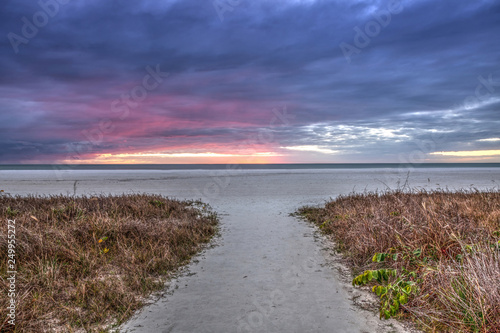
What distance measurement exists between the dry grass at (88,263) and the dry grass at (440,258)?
4.10m

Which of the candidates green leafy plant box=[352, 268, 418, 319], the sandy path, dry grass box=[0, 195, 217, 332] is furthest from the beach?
dry grass box=[0, 195, 217, 332]

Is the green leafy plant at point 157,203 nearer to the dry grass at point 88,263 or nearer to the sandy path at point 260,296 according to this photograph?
the dry grass at point 88,263

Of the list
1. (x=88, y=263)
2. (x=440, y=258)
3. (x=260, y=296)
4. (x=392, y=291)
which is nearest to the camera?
(x=392, y=291)

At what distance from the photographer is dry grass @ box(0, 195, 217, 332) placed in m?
4.36

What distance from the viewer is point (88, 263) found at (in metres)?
6.26

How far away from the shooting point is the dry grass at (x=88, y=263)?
4359 millimetres

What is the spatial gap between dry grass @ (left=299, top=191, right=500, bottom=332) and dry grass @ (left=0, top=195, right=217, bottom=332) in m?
4.10

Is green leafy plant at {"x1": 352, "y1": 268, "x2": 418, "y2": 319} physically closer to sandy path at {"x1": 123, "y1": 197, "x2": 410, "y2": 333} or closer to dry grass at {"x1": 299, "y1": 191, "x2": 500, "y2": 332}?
dry grass at {"x1": 299, "y1": 191, "x2": 500, "y2": 332}

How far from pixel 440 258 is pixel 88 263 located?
6485 mm

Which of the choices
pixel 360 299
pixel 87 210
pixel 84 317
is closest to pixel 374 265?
pixel 360 299

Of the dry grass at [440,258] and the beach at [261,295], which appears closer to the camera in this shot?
the dry grass at [440,258]

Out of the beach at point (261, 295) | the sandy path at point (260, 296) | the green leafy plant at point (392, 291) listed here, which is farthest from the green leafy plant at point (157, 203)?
the green leafy plant at point (392, 291)

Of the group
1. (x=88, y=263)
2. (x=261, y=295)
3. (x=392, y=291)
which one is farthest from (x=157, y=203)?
(x=392, y=291)

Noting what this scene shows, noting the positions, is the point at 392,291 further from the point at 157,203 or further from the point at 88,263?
the point at 157,203
